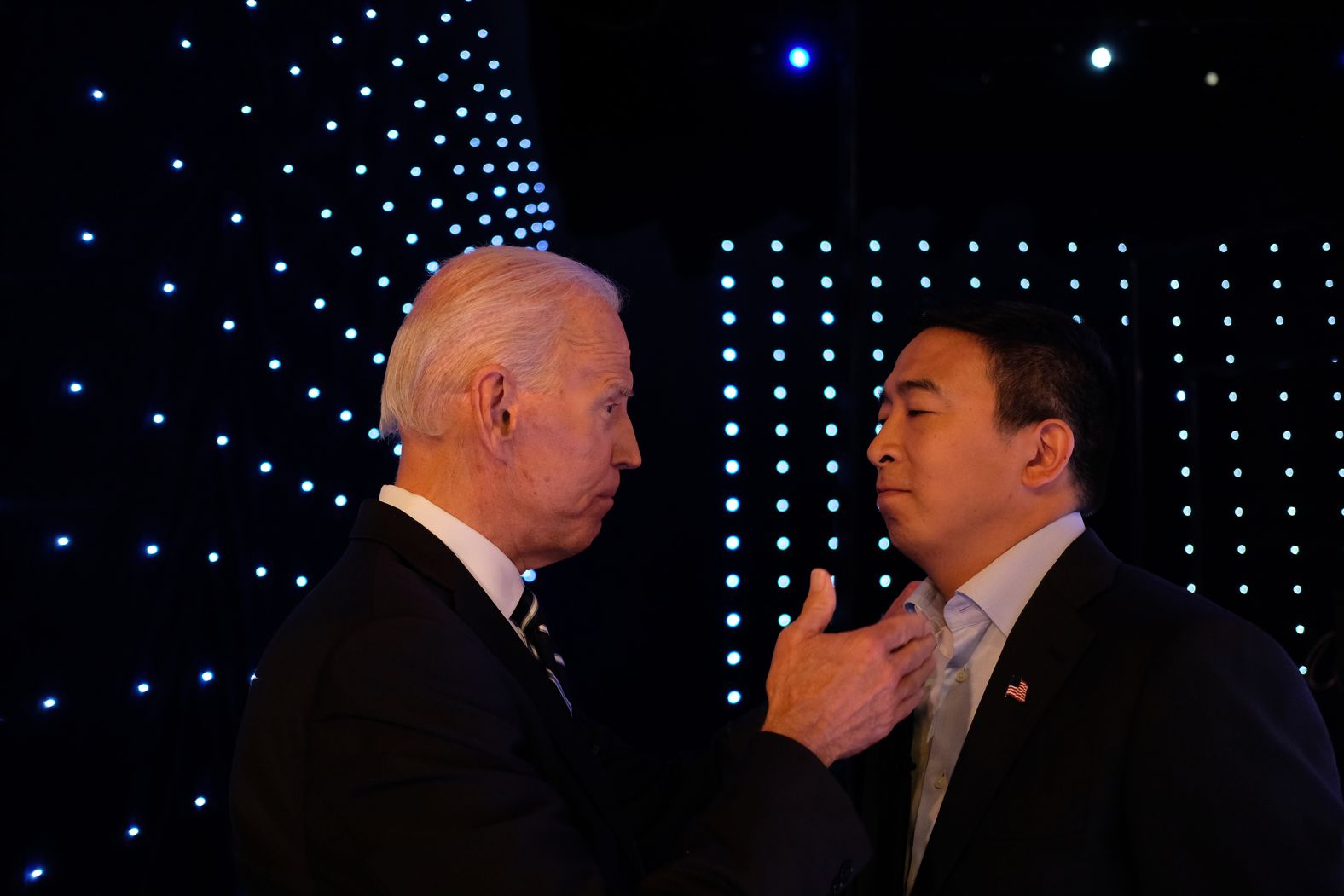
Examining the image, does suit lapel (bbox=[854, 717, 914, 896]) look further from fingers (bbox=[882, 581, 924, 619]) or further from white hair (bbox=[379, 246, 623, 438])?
white hair (bbox=[379, 246, 623, 438])

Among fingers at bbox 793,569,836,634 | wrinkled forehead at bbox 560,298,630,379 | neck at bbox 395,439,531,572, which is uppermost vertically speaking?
wrinkled forehead at bbox 560,298,630,379

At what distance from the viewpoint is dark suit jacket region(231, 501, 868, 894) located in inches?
48.0

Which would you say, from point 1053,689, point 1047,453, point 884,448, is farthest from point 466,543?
point 1047,453

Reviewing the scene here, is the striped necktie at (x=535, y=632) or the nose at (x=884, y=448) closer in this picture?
the striped necktie at (x=535, y=632)

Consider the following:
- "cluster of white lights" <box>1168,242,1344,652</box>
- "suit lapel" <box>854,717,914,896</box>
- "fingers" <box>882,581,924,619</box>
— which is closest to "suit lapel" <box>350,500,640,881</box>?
"suit lapel" <box>854,717,914,896</box>

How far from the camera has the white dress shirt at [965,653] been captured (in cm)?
173

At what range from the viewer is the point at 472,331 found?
164 cm

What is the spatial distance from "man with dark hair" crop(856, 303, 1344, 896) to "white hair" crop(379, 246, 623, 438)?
657mm

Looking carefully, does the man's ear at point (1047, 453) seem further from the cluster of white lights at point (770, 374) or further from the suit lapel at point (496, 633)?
the cluster of white lights at point (770, 374)

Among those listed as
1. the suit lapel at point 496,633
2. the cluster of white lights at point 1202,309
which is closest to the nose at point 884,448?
the suit lapel at point 496,633

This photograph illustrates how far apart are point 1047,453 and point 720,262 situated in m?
1.54

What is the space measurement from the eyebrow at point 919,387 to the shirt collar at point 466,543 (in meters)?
0.80

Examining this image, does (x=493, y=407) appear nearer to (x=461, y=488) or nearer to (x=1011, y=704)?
(x=461, y=488)

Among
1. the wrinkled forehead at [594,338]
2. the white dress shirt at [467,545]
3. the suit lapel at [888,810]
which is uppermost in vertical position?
the wrinkled forehead at [594,338]
